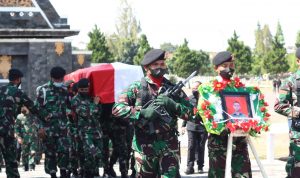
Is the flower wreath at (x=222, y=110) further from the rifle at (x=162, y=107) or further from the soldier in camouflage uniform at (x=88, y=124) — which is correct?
the soldier in camouflage uniform at (x=88, y=124)

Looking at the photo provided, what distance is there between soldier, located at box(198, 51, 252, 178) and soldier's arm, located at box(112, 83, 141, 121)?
83 centimetres

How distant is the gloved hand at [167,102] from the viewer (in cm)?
679

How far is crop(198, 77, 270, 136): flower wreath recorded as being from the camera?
714 cm

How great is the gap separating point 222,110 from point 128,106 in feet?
3.60

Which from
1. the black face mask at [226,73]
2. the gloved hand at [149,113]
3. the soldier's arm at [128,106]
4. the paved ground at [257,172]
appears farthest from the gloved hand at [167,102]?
the paved ground at [257,172]

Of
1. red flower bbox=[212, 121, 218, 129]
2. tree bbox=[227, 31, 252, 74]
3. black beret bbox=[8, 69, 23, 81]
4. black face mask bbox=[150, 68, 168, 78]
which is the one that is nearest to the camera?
black face mask bbox=[150, 68, 168, 78]

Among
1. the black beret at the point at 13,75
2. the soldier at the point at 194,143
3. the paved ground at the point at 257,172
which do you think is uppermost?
the black beret at the point at 13,75

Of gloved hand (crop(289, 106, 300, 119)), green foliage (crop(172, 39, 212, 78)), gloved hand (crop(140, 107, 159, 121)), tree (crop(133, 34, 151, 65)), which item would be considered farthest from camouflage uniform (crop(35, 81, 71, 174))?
green foliage (crop(172, 39, 212, 78))

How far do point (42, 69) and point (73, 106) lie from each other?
10.4 metres

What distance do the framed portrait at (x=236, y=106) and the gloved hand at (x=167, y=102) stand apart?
2.29ft

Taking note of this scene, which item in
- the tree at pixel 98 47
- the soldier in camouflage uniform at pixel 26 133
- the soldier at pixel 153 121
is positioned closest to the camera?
the soldier at pixel 153 121

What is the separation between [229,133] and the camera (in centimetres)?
718

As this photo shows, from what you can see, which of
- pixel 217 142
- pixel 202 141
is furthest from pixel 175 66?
pixel 217 142

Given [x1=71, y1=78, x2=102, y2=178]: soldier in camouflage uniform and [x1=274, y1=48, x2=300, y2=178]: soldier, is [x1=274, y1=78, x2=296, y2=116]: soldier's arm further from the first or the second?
[x1=71, y1=78, x2=102, y2=178]: soldier in camouflage uniform
